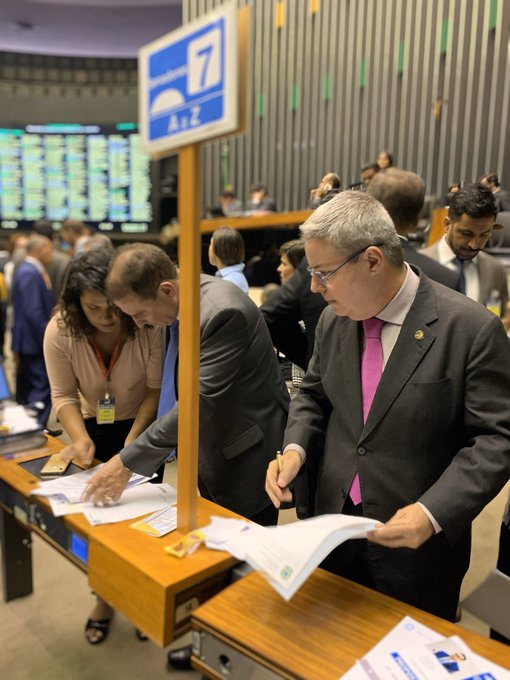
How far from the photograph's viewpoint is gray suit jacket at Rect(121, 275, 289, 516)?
1392 mm

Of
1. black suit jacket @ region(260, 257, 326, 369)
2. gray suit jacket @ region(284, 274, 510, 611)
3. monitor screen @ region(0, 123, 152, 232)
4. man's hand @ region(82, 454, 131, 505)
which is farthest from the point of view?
monitor screen @ region(0, 123, 152, 232)

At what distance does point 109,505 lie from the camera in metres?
1.30

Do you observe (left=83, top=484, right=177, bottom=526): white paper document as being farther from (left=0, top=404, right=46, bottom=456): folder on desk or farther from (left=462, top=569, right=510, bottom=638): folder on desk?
(left=462, top=569, right=510, bottom=638): folder on desk

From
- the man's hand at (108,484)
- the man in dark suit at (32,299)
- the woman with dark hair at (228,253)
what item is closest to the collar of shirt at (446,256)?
the woman with dark hair at (228,253)

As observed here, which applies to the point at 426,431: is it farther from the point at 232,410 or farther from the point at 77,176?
the point at 77,176

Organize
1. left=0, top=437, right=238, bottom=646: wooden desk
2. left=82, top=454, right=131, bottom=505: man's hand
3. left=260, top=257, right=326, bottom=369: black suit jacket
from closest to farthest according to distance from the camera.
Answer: left=0, top=437, right=238, bottom=646: wooden desk
left=82, top=454, right=131, bottom=505: man's hand
left=260, top=257, right=326, bottom=369: black suit jacket

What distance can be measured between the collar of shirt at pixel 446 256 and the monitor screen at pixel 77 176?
7997 mm

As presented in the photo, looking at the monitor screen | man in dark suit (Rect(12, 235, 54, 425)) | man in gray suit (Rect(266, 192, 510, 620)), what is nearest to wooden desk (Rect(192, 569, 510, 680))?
man in gray suit (Rect(266, 192, 510, 620))

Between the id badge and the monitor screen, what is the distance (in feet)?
25.3

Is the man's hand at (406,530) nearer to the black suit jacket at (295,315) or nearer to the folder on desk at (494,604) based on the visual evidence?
the folder on desk at (494,604)

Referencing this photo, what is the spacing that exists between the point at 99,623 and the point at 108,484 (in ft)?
0.95

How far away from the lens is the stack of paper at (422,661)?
84 centimetres

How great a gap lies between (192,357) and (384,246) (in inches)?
17.1

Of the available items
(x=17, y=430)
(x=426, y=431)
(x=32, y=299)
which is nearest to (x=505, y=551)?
(x=426, y=431)
